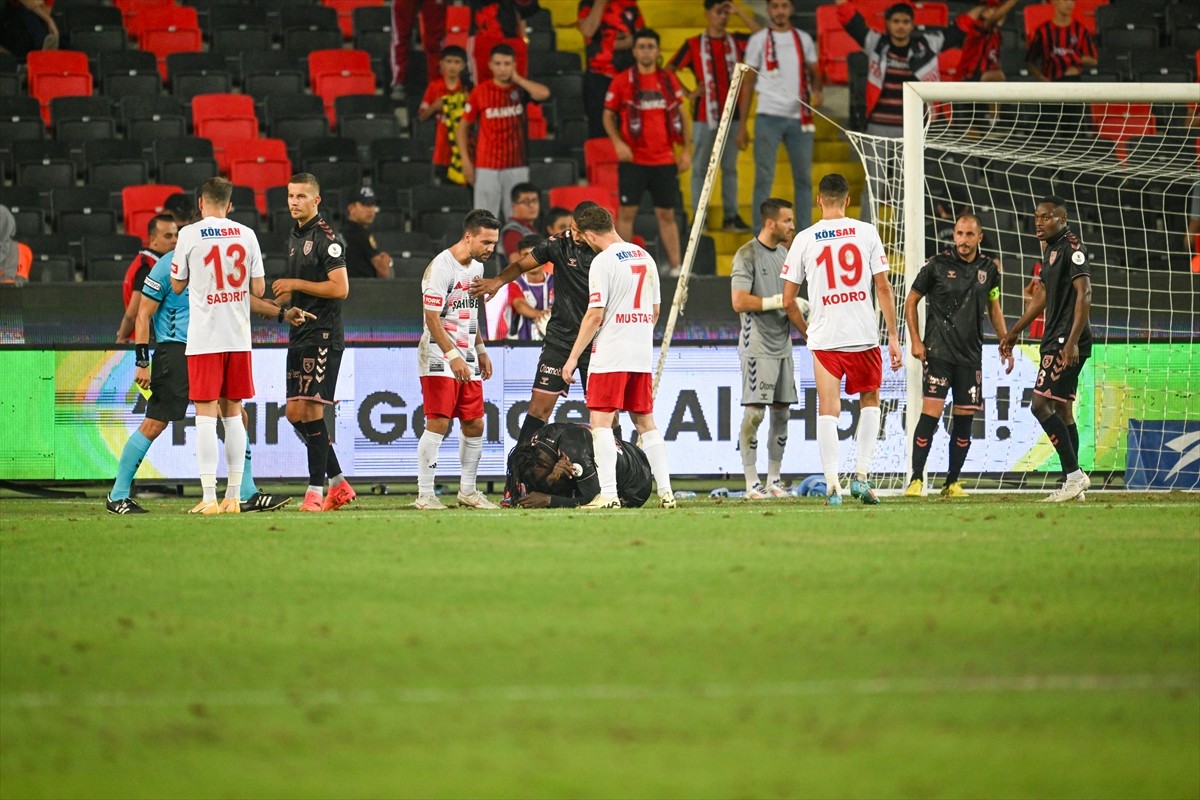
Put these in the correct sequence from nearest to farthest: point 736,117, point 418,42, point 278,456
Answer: point 278,456, point 736,117, point 418,42

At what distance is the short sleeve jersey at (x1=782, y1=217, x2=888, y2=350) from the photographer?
33.7 feet

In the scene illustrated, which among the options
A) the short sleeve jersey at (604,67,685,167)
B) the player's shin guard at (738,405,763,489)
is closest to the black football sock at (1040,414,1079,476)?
the player's shin guard at (738,405,763,489)

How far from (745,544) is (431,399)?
3872 millimetres

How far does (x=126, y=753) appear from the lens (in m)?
4.14

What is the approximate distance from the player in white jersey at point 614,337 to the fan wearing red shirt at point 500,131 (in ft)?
21.4

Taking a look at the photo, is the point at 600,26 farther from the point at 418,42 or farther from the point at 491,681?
the point at 491,681

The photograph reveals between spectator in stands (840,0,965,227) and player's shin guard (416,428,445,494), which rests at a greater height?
spectator in stands (840,0,965,227)

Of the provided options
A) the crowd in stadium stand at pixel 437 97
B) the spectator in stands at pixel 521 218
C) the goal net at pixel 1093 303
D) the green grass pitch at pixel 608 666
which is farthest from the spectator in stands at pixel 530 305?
the green grass pitch at pixel 608 666

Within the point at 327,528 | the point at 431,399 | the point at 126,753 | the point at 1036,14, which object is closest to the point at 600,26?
the point at 1036,14

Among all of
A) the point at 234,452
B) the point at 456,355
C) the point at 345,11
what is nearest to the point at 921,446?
the point at 456,355

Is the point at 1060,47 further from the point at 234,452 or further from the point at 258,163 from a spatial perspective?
the point at 234,452

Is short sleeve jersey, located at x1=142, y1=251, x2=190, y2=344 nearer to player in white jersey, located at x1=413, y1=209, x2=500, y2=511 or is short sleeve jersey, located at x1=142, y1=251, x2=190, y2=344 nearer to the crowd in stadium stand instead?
player in white jersey, located at x1=413, y1=209, x2=500, y2=511

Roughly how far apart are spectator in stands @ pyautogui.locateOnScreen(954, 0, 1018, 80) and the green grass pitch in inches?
453

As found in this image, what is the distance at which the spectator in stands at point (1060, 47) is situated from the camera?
18688mm
